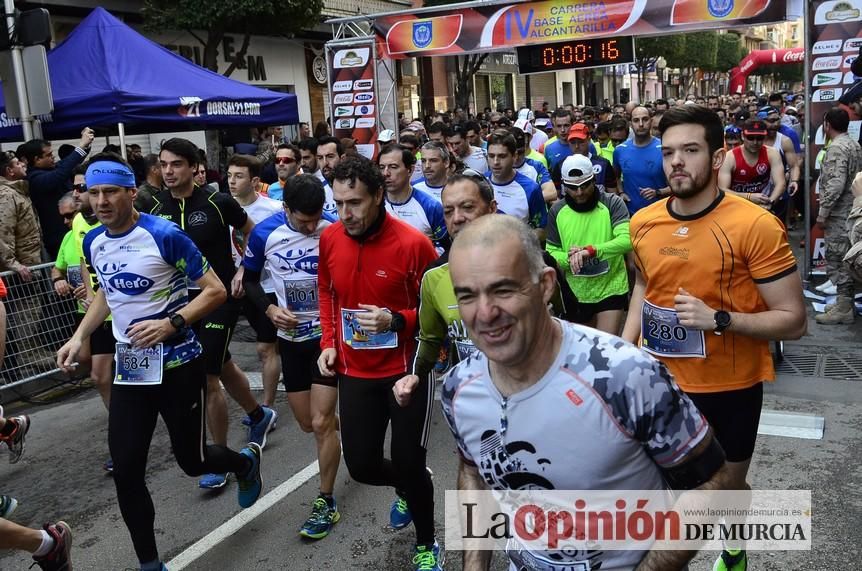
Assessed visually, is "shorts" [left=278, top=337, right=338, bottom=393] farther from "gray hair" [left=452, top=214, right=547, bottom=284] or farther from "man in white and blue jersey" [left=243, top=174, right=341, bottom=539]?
"gray hair" [left=452, top=214, right=547, bottom=284]

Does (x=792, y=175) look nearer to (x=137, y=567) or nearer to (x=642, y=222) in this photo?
(x=642, y=222)

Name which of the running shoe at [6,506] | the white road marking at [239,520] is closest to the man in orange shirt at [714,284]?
the white road marking at [239,520]

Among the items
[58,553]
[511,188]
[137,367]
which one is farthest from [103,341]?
[511,188]

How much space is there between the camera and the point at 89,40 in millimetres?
9461

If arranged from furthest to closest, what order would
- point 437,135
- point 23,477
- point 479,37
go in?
1. point 479,37
2. point 437,135
3. point 23,477

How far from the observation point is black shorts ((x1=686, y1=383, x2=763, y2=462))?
323cm

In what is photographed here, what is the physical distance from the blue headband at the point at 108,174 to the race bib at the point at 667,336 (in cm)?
257

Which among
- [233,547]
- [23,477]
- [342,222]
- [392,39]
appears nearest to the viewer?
[342,222]

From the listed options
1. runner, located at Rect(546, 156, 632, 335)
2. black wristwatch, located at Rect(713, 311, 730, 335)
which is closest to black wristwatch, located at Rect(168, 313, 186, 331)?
black wristwatch, located at Rect(713, 311, 730, 335)

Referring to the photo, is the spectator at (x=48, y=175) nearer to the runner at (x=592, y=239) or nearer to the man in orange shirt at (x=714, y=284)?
the runner at (x=592, y=239)

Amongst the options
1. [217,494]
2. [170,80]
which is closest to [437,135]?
[170,80]

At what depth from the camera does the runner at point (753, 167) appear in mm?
8688

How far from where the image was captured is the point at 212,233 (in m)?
5.64

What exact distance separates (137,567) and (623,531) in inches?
122
